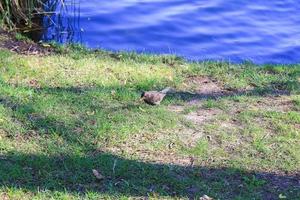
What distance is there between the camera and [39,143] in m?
5.00

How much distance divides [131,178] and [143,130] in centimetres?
72

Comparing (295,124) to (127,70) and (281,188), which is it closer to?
(281,188)

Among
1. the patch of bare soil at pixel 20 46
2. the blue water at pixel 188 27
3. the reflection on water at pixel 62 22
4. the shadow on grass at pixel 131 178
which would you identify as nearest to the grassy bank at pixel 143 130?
the shadow on grass at pixel 131 178

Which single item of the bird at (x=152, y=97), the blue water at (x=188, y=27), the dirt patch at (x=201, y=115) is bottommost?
the blue water at (x=188, y=27)

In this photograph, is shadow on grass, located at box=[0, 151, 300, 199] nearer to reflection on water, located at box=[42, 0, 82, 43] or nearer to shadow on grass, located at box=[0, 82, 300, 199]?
shadow on grass, located at box=[0, 82, 300, 199]

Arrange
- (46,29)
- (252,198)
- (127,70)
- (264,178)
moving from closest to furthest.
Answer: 1. (252,198)
2. (264,178)
3. (127,70)
4. (46,29)

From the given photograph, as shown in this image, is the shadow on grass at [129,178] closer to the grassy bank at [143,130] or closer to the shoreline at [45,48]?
the grassy bank at [143,130]

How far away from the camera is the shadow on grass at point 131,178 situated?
4.49 meters

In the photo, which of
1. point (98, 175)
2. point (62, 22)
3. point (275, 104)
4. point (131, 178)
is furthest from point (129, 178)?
point (62, 22)

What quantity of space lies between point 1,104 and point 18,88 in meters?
0.39

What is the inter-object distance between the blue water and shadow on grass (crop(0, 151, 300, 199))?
3.59 meters

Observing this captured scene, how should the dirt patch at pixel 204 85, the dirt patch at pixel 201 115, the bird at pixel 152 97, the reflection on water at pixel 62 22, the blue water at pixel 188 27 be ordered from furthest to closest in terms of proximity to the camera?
the blue water at pixel 188 27, the reflection on water at pixel 62 22, the dirt patch at pixel 204 85, the bird at pixel 152 97, the dirt patch at pixel 201 115

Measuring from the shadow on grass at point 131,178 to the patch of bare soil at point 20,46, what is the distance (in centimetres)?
235

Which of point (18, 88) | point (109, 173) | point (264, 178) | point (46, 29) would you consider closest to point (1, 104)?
point (18, 88)
